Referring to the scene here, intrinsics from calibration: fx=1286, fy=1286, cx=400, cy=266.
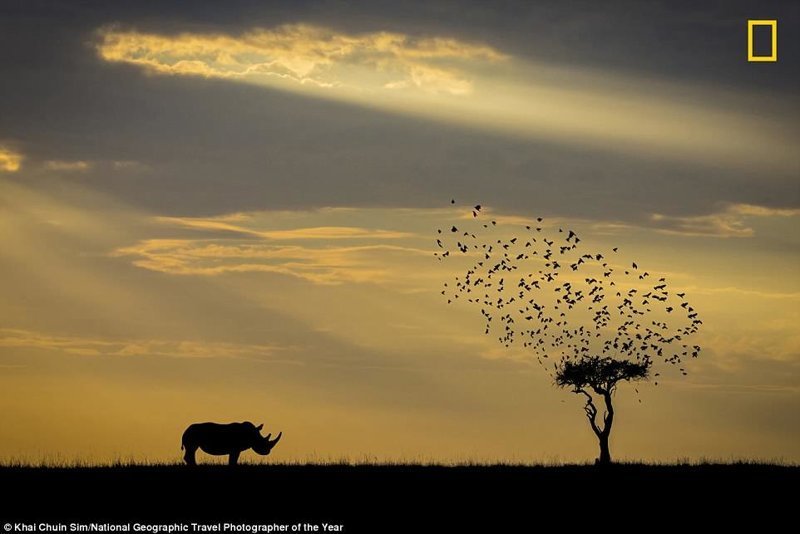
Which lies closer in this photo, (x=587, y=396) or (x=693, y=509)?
(x=693, y=509)

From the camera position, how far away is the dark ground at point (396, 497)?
3528 centimetres

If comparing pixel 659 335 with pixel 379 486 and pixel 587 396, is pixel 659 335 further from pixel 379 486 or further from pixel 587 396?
pixel 379 486

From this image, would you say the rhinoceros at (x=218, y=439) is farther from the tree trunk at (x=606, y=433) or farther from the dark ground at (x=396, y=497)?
the tree trunk at (x=606, y=433)

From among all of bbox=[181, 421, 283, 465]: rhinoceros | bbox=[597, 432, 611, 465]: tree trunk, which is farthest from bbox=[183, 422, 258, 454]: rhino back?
bbox=[597, 432, 611, 465]: tree trunk

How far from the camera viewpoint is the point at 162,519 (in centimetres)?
3444

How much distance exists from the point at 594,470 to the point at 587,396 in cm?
1404

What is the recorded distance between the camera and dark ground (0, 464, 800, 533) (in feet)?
116

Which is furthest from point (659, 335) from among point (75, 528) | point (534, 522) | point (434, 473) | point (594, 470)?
point (75, 528)

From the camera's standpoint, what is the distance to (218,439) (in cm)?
4862

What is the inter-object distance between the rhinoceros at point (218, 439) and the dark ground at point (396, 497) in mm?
1363

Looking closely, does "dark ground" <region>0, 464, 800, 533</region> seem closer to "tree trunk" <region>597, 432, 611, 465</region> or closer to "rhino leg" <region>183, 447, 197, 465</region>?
"rhino leg" <region>183, 447, 197, 465</region>

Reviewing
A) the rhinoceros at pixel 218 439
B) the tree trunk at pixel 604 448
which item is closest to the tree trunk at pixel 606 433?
the tree trunk at pixel 604 448

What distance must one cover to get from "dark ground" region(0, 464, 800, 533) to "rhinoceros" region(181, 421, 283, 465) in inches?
53.7

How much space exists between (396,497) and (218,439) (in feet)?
36.5
